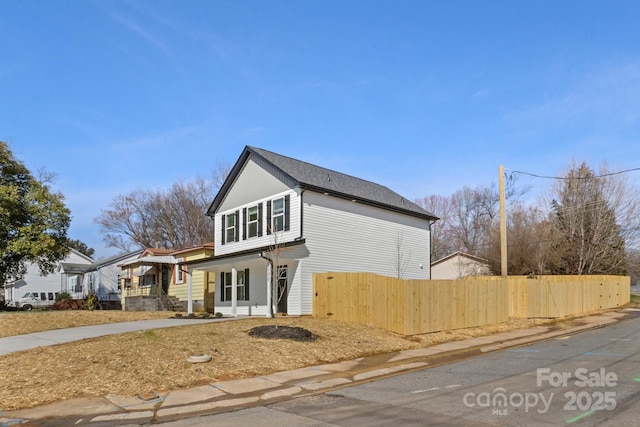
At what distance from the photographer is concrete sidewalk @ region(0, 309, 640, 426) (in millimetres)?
7340

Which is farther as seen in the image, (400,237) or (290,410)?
(400,237)

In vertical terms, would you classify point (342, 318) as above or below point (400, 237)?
below

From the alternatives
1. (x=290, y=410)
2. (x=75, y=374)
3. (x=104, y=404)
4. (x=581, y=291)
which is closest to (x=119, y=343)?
(x=75, y=374)

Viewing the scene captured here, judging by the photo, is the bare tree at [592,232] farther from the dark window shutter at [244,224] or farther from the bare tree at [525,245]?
the dark window shutter at [244,224]

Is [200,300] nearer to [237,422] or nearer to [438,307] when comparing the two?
[438,307]

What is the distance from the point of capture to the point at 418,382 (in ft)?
30.5

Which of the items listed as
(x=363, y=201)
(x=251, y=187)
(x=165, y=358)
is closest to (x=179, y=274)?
(x=251, y=187)

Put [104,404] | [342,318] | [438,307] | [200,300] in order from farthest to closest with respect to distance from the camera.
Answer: [200,300] < [342,318] < [438,307] < [104,404]

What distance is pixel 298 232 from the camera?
808 inches

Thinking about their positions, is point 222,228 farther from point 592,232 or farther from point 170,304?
point 592,232

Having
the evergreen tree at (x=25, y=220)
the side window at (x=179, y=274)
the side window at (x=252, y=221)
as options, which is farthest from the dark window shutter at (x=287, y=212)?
the evergreen tree at (x=25, y=220)

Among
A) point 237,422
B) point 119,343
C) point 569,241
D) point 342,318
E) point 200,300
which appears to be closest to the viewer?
point 237,422

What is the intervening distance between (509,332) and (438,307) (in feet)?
10.5

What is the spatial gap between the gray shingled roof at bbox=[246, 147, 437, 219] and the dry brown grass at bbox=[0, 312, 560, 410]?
25.8ft
